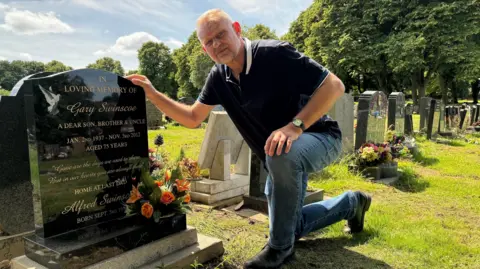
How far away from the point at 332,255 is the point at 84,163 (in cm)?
198

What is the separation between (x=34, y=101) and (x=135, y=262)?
1169 millimetres

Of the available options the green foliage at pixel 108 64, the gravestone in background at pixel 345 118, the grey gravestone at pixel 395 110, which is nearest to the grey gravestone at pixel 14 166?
the gravestone in background at pixel 345 118

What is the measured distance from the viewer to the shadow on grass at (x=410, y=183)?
549cm

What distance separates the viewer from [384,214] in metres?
3.89

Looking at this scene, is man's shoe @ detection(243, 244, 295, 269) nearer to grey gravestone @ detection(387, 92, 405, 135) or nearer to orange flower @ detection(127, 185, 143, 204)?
orange flower @ detection(127, 185, 143, 204)

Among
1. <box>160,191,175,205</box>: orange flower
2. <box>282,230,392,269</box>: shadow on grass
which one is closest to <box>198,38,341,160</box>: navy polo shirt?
<box>160,191,175,205</box>: orange flower

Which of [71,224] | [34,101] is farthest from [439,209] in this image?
[34,101]

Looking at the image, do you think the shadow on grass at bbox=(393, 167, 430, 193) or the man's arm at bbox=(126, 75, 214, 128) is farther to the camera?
the shadow on grass at bbox=(393, 167, 430, 193)

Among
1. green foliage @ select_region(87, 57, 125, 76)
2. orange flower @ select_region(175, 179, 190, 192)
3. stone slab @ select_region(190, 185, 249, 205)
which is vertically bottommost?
stone slab @ select_region(190, 185, 249, 205)

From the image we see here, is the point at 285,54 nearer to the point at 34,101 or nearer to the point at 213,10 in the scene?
the point at 213,10

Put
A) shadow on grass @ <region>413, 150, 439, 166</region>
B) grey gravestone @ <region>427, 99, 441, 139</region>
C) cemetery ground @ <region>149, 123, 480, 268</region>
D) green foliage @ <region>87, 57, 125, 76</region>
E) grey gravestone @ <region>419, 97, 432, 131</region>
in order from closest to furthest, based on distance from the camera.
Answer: cemetery ground @ <region>149, 123, 480, 268</region> < shadow on grass @ <region>413, 150, 439, 166</region> < grey gravestone @ <region>427, 99, 441, 139</region> < grey gravestone @ <region>419, 97, 432, 131</region> < green foliage @ <region>87, 57, 125, 76</region>

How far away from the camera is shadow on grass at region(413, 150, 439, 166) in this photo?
766cm

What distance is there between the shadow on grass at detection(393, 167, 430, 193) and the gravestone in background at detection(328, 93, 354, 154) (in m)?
1.11

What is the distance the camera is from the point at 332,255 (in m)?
2.78
